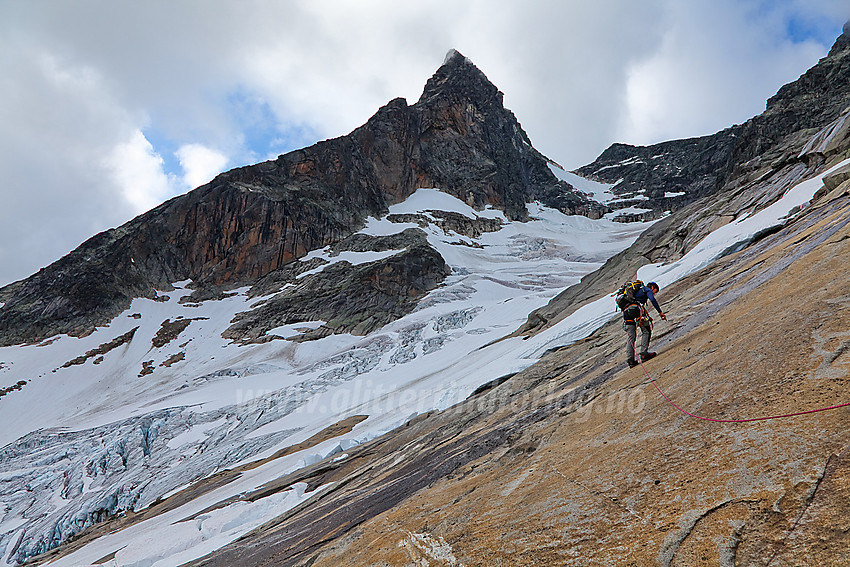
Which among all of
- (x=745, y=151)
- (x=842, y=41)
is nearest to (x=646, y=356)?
(x=745, y=151)

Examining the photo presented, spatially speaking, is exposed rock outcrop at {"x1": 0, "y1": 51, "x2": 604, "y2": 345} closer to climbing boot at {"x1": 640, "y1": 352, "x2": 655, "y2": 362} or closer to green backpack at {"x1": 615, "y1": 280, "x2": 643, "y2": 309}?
green backpack at {"x1": 615, "y1": 280, "x2": 643, "y2": 309}

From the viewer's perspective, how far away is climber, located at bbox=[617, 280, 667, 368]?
345 inches

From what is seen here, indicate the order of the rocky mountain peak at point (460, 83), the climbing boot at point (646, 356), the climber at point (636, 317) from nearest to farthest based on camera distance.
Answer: the climbing boot at point (646, 356)
the climber at point (636, 317)
the rocky mountain peak at point (460, 83)

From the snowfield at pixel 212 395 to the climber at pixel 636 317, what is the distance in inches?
237

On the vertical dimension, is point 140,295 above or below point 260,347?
above

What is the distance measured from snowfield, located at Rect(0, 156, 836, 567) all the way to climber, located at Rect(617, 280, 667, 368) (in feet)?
19.7

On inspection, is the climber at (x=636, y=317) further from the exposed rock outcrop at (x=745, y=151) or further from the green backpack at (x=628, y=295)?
the exposed rock outcrop at (x=745, y=151)

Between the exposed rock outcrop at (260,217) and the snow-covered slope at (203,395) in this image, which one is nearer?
the snow-covered slope at (203,395)

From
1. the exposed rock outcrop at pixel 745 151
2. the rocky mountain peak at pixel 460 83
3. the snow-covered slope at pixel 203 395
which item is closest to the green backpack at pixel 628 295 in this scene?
the snow-covered slope at pixel 203 395

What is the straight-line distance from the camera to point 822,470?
116 inches

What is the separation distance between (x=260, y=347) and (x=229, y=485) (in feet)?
119

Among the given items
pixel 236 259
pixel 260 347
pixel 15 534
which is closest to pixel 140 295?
pixel 236 259

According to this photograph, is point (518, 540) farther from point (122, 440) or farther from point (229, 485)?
point (122, 440)

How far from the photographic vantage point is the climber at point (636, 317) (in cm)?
877
